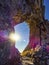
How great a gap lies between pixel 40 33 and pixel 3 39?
1416 centimetres

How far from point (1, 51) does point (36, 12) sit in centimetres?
1175

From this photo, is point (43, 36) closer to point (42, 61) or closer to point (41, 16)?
point (41, 16)

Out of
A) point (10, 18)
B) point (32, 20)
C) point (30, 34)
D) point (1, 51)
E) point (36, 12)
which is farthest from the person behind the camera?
point (30, 34)

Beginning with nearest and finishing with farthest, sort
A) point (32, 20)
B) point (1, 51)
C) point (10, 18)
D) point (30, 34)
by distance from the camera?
point (1, 51) < point (10, 18) < point (32, 20) < point (30, 34)

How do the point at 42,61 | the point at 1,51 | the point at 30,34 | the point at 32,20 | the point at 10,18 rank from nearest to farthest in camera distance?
the point at 1,51
the point at 10,18
the point at 42,61
the point at 32,20
the point at 30,34

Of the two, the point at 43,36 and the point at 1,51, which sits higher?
the point at 43,36

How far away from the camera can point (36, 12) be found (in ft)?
81.3

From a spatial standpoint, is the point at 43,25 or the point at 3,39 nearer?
the point at 3,39

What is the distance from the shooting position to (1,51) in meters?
14.7

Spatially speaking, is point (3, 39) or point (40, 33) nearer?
point (3, 39)

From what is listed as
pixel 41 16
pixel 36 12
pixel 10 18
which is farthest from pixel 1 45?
pixel 41 16

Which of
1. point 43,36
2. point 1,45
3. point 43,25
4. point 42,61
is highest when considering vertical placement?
point 43,25

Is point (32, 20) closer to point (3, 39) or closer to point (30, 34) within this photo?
point (30, 34)

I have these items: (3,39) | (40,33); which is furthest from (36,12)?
(3,39)
